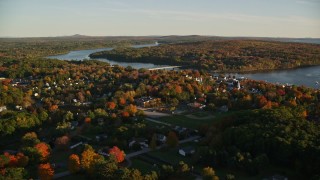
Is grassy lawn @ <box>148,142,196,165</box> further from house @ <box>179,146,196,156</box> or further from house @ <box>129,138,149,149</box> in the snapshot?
house @ <box>129,138,149,149</box>

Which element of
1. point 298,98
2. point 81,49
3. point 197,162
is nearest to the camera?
point 197,162

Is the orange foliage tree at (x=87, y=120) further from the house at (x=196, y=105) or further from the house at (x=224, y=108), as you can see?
the house at (x=224, y=108)

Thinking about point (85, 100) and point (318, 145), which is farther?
point (85, 100)

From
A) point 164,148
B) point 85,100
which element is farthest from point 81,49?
point 164,148

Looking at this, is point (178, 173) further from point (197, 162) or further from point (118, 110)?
point (118, 110)

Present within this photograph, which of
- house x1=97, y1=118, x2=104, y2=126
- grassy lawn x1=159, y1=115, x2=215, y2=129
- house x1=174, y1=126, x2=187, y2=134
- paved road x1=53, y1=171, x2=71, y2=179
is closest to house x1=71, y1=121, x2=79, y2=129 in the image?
house x1=97, y1=118, x2=104, y2=126

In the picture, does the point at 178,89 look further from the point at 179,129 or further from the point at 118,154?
the point at 118,154

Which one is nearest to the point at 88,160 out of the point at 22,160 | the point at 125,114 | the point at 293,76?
the point at 22,160

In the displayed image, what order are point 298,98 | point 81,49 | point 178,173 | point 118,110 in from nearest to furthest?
point 178,173 < point 118,110 < point 298,98 < point 81,49
